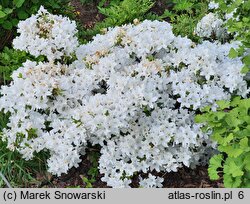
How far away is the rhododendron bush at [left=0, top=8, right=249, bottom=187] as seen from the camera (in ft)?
12.2

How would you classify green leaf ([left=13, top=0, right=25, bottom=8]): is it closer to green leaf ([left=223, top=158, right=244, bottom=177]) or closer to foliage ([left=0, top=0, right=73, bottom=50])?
foliage ([left=0, top=0, right=73, bottom=50])

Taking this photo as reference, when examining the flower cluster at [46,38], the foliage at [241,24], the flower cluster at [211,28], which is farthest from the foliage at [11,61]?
the foliage at [241,24]

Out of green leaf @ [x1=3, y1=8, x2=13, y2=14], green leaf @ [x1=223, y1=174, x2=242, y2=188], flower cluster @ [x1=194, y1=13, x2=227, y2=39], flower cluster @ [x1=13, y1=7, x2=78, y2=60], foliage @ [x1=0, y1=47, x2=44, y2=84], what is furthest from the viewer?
green leaf @ [x1=3, y1=8, x2=13, y2=14]

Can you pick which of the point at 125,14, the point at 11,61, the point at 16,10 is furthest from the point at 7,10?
the point at 125,14

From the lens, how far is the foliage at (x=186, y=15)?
15.8 ft

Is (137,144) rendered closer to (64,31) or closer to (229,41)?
(64,31)

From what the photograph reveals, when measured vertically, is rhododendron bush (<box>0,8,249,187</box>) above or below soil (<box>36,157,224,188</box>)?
above

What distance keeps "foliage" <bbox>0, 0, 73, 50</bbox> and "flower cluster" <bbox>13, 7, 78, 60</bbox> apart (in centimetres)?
67

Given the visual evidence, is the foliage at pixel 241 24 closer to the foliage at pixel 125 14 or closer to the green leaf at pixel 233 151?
the green leaf at pixel 233 151

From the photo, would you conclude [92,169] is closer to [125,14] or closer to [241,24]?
[241,24]

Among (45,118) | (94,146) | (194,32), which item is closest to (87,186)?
(94,146)

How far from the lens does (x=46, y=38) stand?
413 cm

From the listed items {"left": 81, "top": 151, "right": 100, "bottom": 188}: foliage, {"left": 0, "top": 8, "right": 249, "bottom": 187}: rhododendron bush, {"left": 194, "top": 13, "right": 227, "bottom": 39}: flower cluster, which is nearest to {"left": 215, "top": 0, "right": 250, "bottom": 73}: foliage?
{"left": 0, "top": 8, "right": 249, "bottom": 187}: rhododendron bush

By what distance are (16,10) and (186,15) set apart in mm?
1635
